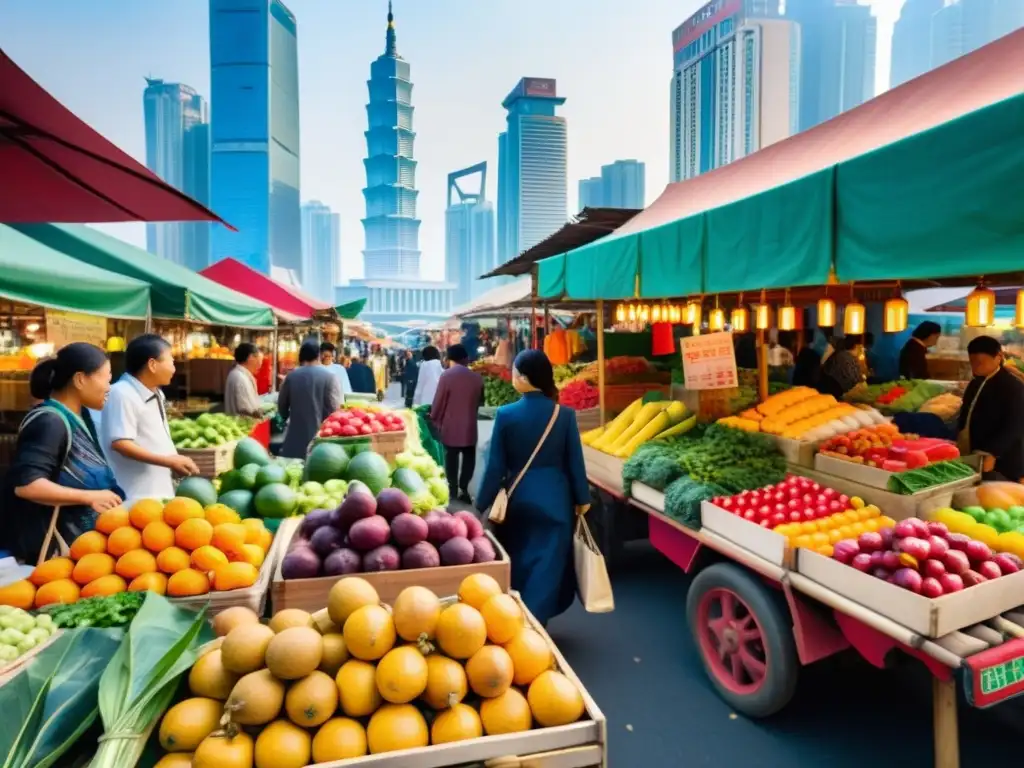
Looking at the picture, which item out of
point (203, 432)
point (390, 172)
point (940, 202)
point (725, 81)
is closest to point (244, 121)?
point (390, 172)

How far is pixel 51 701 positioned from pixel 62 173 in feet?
9.39

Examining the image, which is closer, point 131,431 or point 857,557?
point 857,557

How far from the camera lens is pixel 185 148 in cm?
14862

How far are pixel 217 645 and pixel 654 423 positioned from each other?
4.16 m

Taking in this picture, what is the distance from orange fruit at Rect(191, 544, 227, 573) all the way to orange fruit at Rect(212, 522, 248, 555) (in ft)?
0.23

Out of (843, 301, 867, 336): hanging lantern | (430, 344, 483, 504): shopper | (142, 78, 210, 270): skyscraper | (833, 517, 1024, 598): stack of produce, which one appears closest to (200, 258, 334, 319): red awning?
(430, 344, 483, 504): shopper

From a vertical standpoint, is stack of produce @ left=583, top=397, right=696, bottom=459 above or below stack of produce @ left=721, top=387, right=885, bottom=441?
below

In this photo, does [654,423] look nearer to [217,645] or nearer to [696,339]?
[696,339]

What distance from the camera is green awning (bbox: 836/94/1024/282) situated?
2178 mm

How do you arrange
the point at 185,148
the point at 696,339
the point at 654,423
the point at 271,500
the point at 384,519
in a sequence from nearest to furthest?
the point at 384,519 < the point at 271,500 < the point at 696,339 < the point at 654,423 < the point at 185,148

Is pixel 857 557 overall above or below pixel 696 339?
below

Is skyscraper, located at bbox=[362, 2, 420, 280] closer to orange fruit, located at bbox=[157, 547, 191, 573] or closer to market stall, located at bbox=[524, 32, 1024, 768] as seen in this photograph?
market stall, located at bbox=[524, 32, 1024, 768]

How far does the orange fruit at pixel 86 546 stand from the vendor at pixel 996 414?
5053 millimetres

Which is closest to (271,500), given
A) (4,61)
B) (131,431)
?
(131,431)
